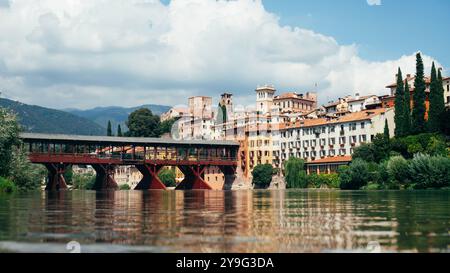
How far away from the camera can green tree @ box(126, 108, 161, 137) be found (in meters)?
154

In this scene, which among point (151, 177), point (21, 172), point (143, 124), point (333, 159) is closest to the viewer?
point (21, 172)

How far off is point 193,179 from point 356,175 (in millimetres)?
40121

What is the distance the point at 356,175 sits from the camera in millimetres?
82250

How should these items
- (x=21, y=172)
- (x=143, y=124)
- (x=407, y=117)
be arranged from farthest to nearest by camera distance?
1. (x=143, y=124)
2. (x=407, y=117)
3. (x=21, y=172)

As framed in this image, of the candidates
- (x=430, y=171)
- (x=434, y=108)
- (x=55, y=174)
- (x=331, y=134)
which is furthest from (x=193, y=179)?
(x=430, y=171)

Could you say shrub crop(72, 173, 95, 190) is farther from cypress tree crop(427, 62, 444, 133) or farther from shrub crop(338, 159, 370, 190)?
cypress tree crop(427, 62, 444, 133)

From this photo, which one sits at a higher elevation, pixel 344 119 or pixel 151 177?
pixel 344 119

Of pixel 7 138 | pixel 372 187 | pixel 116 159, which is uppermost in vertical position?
pixel 116 159

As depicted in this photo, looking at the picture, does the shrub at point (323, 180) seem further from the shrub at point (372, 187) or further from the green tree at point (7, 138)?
the green tree at point (7, 138)

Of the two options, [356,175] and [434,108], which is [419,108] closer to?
[434,108]

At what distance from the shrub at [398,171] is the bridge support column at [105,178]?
50.1 m

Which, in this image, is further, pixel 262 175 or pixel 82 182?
pixel 82 182
